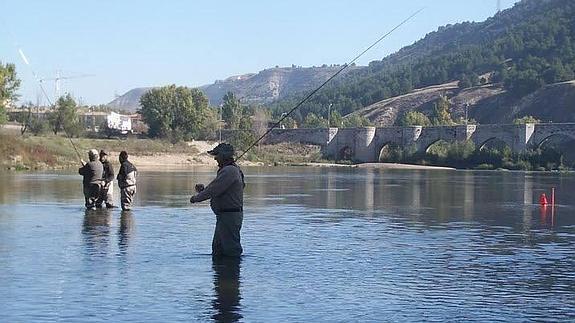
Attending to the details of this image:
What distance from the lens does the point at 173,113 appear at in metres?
126

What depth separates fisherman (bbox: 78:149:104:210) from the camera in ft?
A: 76.3

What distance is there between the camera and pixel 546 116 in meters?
186

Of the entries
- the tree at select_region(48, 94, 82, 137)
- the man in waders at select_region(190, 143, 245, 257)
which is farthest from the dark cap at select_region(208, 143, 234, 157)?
the tree at select_region(48, 94, 82, 137)

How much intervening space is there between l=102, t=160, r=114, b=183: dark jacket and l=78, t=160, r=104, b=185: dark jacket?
0.12 meters

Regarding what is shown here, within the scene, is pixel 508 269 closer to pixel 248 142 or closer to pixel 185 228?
pixel 185 228

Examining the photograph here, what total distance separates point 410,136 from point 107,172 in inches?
4493

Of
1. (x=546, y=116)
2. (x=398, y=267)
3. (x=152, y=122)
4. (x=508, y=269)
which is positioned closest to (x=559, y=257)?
(x=508, y=269)

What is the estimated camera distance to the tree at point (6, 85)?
78.8 m

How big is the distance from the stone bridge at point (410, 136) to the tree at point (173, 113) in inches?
825

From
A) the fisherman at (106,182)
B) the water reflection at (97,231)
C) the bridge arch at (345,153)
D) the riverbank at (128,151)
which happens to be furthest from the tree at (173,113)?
the water reflection at (97,231)

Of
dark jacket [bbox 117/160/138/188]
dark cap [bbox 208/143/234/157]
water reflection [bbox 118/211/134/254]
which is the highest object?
dark cap [bbox 208/143/234/157]

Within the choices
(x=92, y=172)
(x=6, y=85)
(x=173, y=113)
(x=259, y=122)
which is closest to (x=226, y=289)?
(x=92, y=172)

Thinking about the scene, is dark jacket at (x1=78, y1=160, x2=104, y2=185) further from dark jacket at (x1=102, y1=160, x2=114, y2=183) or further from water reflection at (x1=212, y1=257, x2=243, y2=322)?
water reflection at (x1=212, y1=257, x2=243, y2=322)

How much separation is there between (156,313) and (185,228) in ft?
32.9
